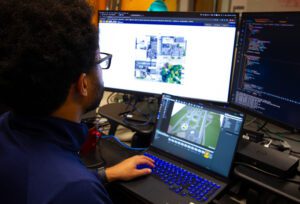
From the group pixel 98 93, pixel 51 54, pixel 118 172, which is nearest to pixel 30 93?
pixel 51 54

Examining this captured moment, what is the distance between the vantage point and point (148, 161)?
1114 millimetres

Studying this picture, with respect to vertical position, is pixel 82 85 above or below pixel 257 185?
above

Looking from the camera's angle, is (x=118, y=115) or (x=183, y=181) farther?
(x=118, y=115)

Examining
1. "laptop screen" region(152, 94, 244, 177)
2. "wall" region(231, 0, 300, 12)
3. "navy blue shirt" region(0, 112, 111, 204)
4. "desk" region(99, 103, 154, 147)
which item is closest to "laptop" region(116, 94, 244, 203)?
"laptop screen" region(152, 94, 244, 177)

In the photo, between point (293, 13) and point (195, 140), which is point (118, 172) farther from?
point (293, 13)

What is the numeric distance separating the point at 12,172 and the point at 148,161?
565 mm

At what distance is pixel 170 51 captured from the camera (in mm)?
1394

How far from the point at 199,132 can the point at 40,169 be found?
631mm

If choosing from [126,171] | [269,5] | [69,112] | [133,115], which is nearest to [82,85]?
[69,112]

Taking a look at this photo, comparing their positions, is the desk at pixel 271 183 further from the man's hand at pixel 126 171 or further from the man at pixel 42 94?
the man at pixel 42 94

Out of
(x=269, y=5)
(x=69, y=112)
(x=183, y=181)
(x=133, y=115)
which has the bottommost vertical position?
(x=183, y=181)

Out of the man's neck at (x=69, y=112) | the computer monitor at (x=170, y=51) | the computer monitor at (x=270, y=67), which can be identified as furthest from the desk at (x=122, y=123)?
the man's neck at (x=69, y=112)

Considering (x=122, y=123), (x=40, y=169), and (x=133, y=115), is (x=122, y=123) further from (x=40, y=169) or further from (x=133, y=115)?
(x=40, y=169)

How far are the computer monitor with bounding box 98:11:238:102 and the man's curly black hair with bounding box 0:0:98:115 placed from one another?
0.57 metres
